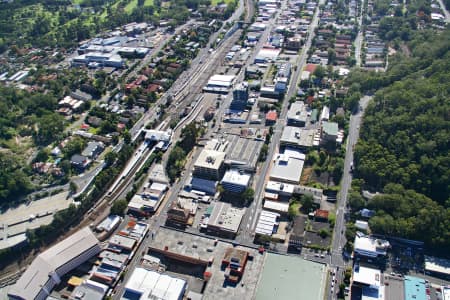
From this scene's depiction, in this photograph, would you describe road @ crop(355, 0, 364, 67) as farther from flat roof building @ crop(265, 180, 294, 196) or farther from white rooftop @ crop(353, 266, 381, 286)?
white rooftop @ crop(353, 266, 381, 286)

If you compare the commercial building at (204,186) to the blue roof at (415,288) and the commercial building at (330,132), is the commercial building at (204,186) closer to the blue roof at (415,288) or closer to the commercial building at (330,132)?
the commercial building at (330,132)

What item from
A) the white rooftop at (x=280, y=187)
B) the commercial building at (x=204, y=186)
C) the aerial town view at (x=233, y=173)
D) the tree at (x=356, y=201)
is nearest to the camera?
the aerial town view at (x=233, y=173)

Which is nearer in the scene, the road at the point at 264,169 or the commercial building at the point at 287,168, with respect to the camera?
the road at the point at 264,169

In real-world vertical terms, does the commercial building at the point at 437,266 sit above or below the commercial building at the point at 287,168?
below

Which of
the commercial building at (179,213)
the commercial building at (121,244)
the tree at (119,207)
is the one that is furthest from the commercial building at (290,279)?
the tree at (119,207)

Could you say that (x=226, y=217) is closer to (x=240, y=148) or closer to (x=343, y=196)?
(x=240, y=148)

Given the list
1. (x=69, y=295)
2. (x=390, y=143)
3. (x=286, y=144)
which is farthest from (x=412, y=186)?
(x=69, y=295)

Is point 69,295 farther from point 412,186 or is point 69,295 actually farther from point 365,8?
point 365,8
